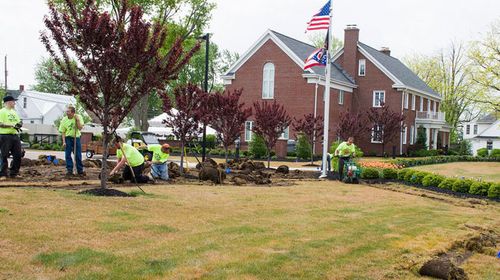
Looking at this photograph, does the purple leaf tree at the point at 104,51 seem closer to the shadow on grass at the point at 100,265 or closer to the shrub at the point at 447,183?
the shadow on grass at the point at 100,265

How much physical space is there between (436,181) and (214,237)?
11330mm

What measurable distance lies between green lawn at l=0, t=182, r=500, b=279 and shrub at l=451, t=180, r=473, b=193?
375 cm

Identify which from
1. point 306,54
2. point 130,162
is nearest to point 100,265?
point 130,162

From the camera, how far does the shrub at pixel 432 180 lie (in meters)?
16.7

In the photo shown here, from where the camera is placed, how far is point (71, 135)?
46.4 feet

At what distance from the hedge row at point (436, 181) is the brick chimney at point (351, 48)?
26.6 m

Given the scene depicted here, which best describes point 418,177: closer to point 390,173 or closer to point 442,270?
point 390,173

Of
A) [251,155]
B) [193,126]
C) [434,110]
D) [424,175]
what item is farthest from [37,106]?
[424,175]

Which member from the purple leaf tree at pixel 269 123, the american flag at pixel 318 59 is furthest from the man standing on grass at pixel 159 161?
the purple leaf tree at pixel 269 123

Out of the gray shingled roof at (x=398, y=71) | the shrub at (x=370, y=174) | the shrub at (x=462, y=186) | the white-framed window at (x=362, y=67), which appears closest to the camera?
the shrub at (x=462, y=186)

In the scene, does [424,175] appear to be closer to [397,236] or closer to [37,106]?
[397,236]

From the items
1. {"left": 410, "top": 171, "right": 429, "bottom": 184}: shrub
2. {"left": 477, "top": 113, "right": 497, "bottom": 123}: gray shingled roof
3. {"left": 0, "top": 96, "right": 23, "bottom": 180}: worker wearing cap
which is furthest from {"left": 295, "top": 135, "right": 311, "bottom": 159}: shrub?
{"left": 477, "top": 113, "right": 497, "bottom": 123}: gray shingled roof

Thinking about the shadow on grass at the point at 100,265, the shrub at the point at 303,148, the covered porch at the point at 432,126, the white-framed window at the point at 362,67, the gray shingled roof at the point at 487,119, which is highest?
the white-framed window at the point at 362,67

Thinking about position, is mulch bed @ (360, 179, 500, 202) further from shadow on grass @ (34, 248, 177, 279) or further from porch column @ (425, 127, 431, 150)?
porch column @ (425, 127, 431, 150)
